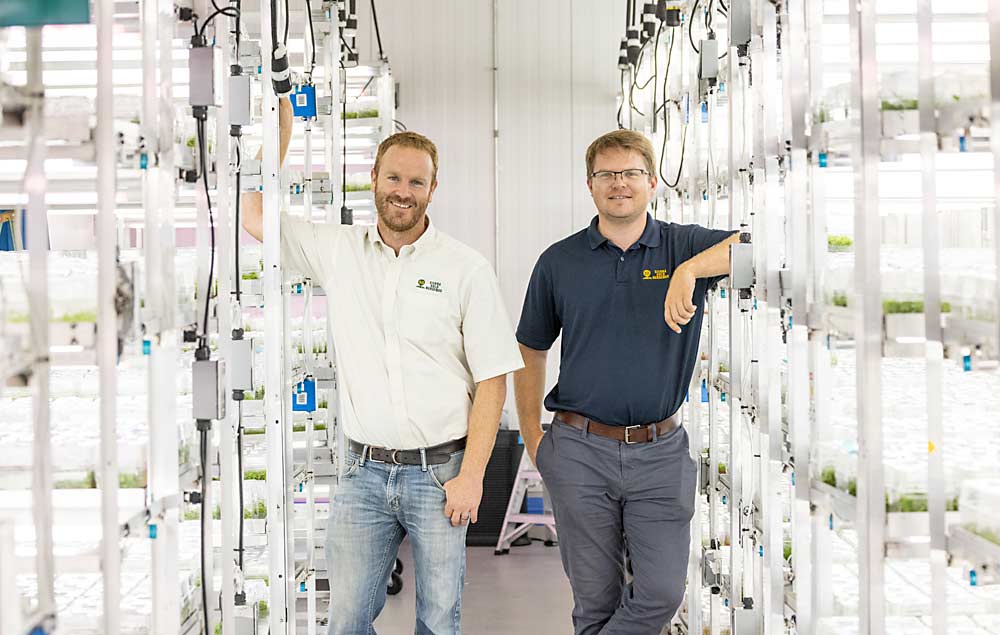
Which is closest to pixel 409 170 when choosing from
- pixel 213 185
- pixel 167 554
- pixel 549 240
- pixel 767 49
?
pixel 213 185

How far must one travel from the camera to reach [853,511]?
2.32 meters

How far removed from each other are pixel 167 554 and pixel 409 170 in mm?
1440

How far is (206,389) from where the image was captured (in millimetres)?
2693

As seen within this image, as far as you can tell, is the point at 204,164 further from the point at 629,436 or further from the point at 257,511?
the point at 629,436

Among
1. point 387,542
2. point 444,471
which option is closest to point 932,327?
point 444,471

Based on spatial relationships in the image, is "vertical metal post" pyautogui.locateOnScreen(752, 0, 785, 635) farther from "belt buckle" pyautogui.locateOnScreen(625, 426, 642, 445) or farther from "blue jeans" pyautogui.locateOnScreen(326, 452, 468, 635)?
"blue jeans" pyautogui.locateOnScreen(326, 452, 468, 635)

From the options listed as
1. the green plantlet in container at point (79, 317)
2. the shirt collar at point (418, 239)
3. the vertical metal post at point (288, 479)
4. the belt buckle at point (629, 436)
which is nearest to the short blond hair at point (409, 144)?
the shirt collar at point (418, 239)

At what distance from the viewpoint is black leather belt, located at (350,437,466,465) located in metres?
3.20

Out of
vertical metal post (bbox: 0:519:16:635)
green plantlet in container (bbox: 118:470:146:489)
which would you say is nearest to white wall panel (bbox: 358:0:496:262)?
green plantlet in container (bbox: 118:470:146:489)

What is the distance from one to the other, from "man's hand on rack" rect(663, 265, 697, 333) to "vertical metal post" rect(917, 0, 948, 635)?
1.18 m

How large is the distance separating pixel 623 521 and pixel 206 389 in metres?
1.55

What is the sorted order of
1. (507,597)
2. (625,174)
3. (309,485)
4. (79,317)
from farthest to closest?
(507,597) < (309,485) < (625,174) < (79,317)

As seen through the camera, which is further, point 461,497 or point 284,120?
point 284,120

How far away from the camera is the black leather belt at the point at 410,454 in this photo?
3.20m
